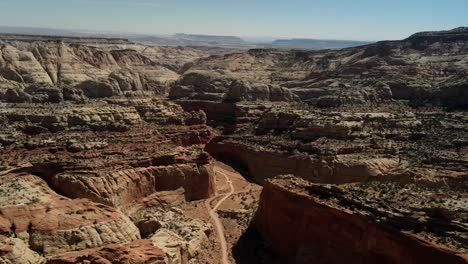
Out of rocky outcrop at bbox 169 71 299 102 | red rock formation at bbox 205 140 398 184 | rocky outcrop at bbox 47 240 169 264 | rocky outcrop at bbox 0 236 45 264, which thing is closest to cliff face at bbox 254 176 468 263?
rocky outcrop at bbox 47 240 169 264

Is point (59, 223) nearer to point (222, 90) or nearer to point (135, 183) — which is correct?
point (135, 183)

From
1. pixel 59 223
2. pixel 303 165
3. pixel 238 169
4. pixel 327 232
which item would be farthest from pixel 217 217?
pixel 238 169

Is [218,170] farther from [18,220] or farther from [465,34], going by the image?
[465,34]

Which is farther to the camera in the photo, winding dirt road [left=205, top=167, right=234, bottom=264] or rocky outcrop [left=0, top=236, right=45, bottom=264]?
winding dirt road [left=205, top=167, right=234, bottom=264]

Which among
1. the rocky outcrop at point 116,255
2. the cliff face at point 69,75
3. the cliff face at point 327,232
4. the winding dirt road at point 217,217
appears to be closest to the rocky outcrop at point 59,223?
the rocky outcrop at point 116,255

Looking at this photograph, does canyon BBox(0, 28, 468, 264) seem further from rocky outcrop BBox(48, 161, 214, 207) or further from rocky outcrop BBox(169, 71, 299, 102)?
rocky outcrop BBox(169, 71, 299, 102)

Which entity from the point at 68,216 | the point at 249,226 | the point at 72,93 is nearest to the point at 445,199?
the point at 249,226

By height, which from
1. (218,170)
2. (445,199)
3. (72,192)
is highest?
(445,199)
